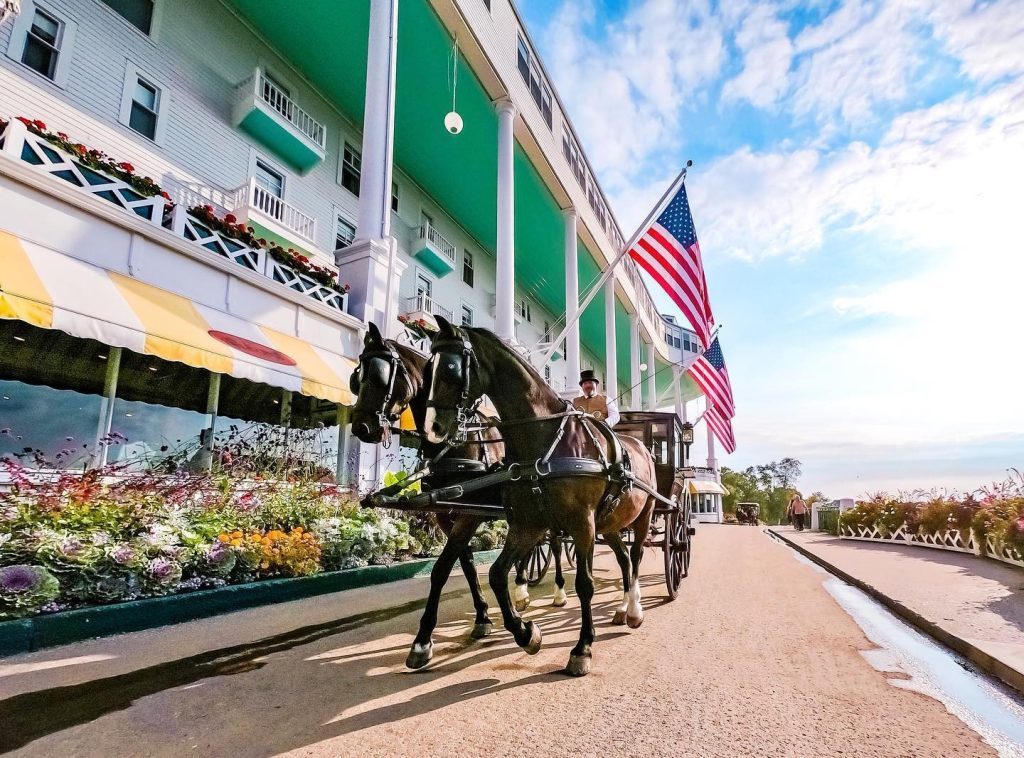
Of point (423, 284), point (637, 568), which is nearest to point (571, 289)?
point (423, 284)

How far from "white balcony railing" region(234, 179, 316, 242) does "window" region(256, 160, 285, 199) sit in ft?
1.78

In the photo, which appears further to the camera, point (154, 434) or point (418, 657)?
point (154, 434)

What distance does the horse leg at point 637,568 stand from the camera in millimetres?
5344

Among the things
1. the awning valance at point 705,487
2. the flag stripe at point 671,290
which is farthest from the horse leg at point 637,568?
the awning valance at point 705,487

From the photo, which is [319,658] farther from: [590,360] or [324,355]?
[590,360]

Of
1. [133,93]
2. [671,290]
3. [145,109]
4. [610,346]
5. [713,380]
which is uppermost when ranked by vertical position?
[133,93]

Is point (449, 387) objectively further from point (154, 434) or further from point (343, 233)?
point (343, 233)

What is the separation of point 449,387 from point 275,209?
12.9 m

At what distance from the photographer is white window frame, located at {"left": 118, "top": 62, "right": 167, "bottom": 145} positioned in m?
12.0

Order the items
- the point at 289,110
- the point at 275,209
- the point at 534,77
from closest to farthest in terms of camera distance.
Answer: the point at 275,209
the point at 289,110
the point at 534,77

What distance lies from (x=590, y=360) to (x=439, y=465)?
39.9 meters

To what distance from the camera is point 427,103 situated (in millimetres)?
17719

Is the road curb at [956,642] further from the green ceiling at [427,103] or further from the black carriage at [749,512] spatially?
the black carriage at [749,512]

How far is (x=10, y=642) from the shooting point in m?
4.28
